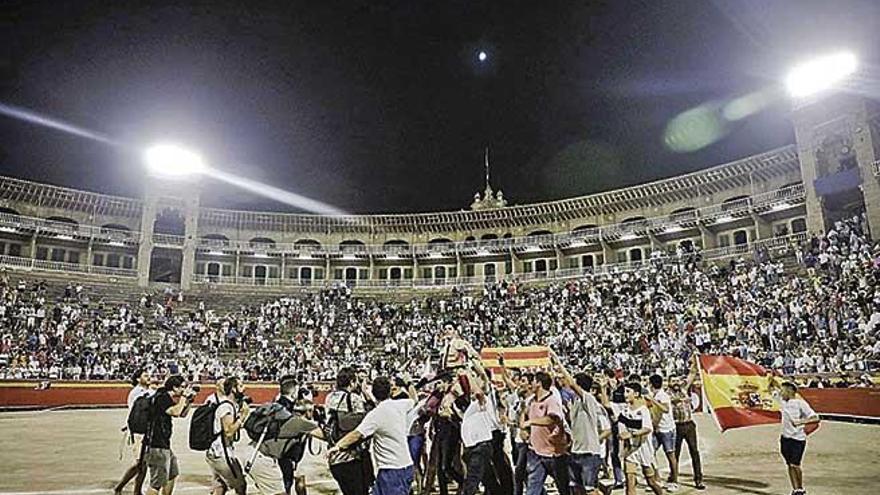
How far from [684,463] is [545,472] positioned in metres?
6.73

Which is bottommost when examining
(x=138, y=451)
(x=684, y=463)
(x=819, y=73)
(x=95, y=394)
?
(x=684, y=463)

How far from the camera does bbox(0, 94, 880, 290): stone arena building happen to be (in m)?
36.0

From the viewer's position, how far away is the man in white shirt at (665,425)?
30.4 feet

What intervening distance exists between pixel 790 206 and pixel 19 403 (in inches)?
1656

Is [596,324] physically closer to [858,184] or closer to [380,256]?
[858,184]

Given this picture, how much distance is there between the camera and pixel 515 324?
119 ft

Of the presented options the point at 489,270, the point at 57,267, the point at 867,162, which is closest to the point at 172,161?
the point at 57,267

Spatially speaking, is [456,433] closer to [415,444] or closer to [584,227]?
[415,444]

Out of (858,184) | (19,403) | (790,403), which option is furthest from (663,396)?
(858,184)

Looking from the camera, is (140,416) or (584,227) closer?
(140,416)

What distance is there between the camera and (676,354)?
26625mm

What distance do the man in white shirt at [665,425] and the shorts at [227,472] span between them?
5.71 meters

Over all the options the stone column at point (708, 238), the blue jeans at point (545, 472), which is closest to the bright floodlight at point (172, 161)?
the stone column at point (708, 238)

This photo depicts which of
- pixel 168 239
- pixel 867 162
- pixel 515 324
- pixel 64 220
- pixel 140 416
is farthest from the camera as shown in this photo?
pixel 168 239
